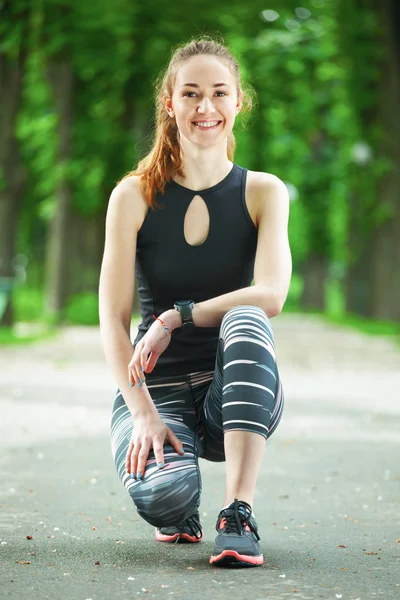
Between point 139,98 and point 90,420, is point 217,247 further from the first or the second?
point 139,98

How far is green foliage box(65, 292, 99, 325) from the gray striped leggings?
22.1 m

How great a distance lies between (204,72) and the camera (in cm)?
448

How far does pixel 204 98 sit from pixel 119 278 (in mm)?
761

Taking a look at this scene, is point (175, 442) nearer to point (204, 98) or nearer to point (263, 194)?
point (263, 194)

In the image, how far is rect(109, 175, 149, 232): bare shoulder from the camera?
4.45 m

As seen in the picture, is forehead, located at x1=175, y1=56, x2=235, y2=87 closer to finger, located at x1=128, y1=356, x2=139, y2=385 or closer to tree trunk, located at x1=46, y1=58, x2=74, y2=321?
finger, located at x1=128, y1=356, x2=139, y2=385

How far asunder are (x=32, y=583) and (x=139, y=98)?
23.9m

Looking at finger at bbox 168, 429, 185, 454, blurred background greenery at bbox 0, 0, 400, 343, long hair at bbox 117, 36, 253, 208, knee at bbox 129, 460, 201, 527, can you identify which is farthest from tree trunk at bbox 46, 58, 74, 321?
knee at bbox 129, 460, 201, 527

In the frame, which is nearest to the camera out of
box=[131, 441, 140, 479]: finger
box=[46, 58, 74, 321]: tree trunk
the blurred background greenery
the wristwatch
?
box=[131, 441, 140, 479]: finger

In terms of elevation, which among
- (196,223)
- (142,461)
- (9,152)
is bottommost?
(142,461)

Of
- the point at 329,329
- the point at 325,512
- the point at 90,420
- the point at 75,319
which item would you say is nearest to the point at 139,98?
the point at 75,319

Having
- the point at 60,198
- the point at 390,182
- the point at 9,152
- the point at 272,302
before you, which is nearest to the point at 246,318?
the point at 272,302

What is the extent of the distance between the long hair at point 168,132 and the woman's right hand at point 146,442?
2.83ft

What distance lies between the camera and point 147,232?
446cm
